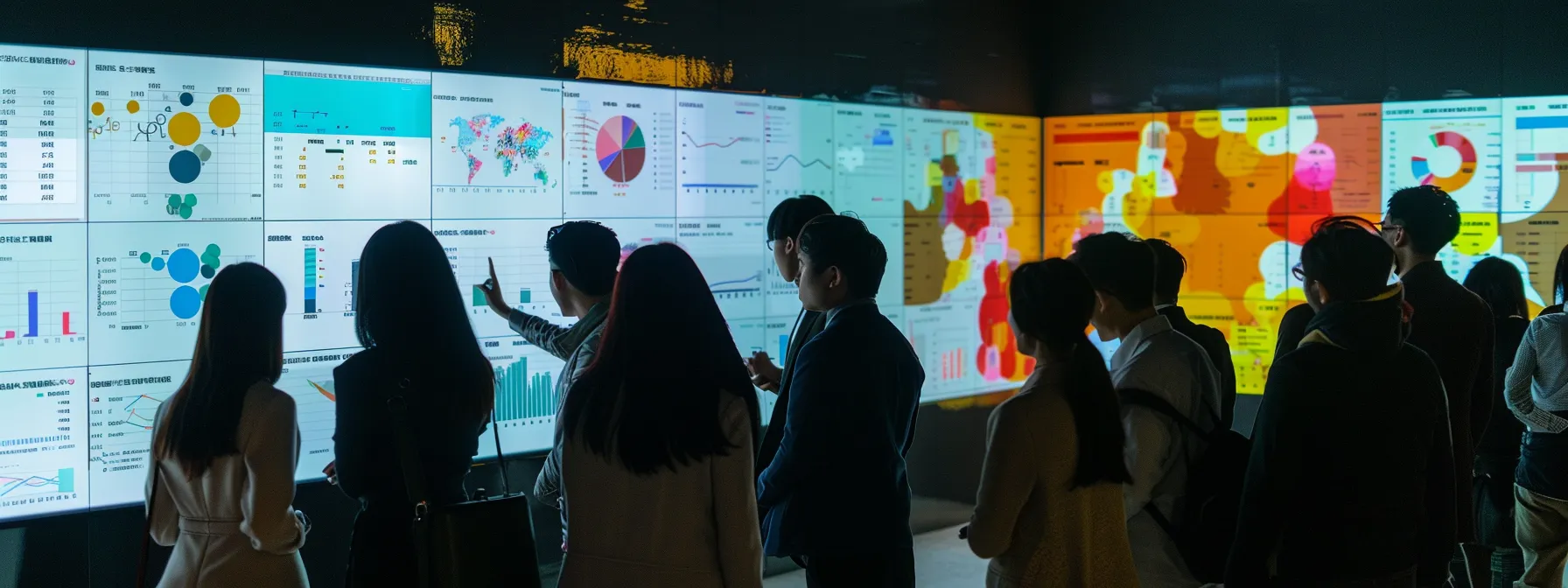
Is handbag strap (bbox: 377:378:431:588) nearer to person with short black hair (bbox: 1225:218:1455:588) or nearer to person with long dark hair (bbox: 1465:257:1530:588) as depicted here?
person with short black hair (bbox: 1225:218:1455:588)

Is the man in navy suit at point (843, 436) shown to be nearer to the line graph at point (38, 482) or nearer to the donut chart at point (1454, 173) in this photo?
the line graph at point (38, 482)

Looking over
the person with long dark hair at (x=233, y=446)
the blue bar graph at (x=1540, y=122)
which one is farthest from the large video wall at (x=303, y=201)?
the blue bar graph at (x=1540, y=122)

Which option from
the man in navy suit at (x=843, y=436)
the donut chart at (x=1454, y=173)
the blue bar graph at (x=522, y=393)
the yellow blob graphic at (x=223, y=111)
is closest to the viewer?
the man in navy suit at (x=843, y=436)

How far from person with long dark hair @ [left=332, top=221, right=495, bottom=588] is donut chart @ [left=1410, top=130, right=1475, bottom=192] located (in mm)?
4306

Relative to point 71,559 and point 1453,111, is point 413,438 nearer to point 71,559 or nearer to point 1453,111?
point 71,559

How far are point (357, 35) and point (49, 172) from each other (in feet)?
3.24

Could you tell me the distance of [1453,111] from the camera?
205 inches

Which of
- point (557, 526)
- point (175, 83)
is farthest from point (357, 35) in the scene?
point (557, 526)

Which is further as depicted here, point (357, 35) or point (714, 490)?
point (357, 35)

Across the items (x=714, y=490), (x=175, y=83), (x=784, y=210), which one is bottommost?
(x=714, y=490)

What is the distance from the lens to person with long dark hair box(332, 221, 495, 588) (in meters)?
Result: 2.48

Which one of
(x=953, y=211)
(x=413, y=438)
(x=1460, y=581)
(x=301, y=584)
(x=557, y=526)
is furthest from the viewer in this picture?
(x=953, y=211)

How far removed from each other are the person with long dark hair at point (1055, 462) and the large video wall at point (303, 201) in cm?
240

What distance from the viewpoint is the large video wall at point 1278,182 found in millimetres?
5066
